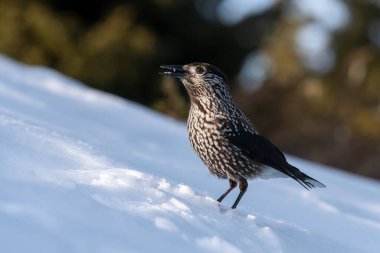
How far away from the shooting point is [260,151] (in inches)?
208

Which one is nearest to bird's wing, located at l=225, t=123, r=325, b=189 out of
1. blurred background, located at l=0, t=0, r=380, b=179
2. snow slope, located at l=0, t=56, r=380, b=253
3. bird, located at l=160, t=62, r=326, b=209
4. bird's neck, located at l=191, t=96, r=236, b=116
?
bird, located at l=160, t=62, r=326, b=209

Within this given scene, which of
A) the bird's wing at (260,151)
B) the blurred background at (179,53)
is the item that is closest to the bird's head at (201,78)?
the bird's wing at (260,151)

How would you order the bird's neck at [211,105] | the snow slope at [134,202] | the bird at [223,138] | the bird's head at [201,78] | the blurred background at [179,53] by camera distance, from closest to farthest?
1. the snow slope at [134,202]
2. the bird at [223,138]
3. the bird's neck at [211,105]
4. the bird's head at [201,78]
5. the blurred background at [179,53]

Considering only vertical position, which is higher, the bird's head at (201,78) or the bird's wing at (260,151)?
the bird's head at (201,78)

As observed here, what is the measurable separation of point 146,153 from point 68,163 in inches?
82.8

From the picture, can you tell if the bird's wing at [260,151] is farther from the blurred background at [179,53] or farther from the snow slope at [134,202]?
the blurred background at [179,53]

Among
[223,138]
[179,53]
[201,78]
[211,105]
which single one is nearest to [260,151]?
[223,138]

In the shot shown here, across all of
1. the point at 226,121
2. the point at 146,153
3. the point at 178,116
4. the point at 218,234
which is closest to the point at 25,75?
the point at 178,116

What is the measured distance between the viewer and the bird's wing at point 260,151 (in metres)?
5.22

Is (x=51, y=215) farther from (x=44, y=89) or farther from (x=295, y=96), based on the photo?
(x=295, y=96)

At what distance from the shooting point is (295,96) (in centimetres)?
1838

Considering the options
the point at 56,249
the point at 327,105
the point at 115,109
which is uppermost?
the point at 327,105

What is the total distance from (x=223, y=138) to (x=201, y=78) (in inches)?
19.2

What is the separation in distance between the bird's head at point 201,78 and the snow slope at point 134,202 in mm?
597
